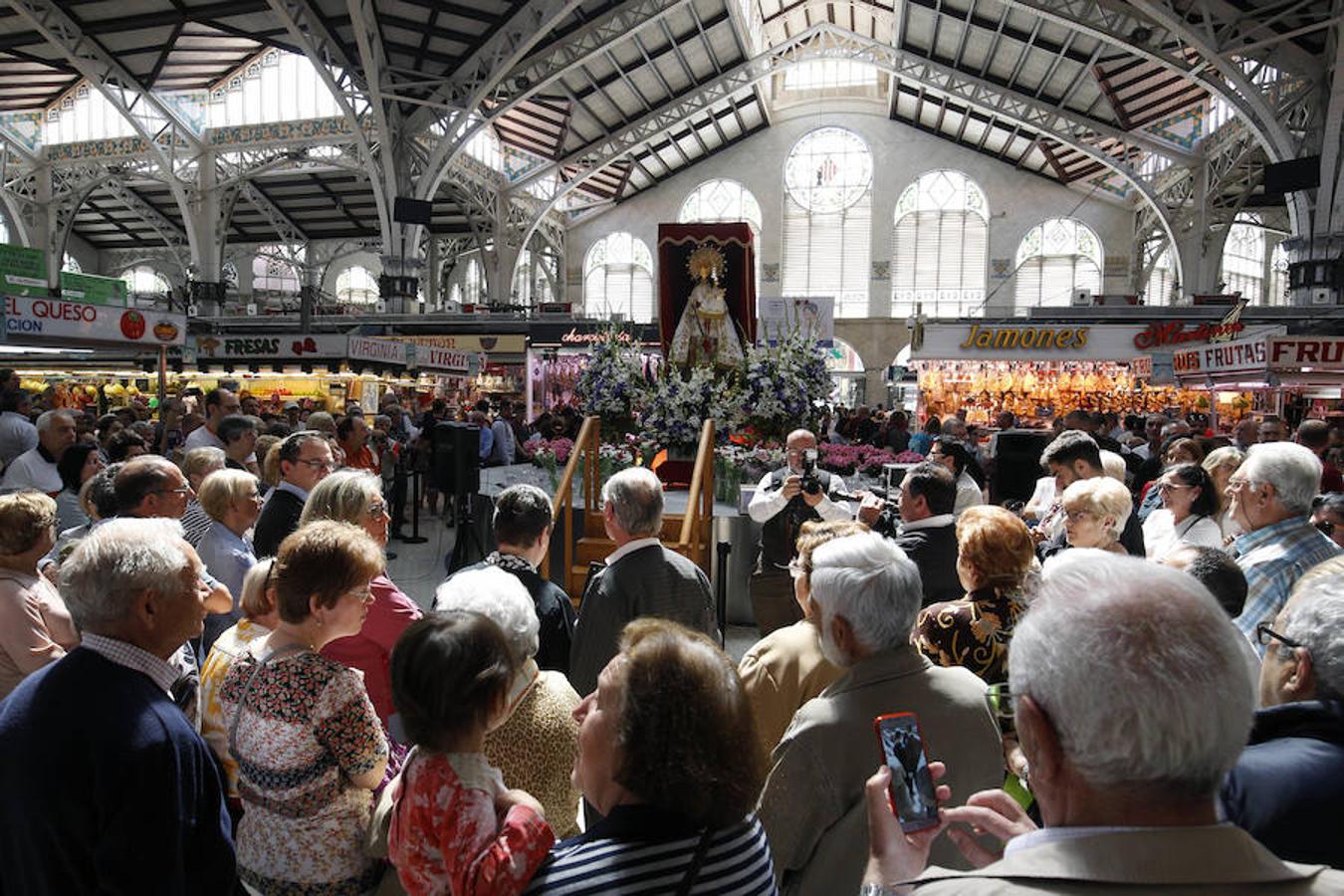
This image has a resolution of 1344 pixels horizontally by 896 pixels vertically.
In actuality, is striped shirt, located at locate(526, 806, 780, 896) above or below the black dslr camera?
below

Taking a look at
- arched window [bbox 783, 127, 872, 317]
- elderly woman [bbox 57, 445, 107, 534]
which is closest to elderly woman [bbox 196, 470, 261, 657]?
elderly woman [bbox 57, 445, 107, 534]

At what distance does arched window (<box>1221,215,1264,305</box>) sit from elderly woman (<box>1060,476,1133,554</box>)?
1166 inches

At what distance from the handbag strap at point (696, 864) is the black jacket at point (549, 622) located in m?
1.52

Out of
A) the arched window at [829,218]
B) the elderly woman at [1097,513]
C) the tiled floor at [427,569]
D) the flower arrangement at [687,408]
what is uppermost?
the arched window at [829,218]

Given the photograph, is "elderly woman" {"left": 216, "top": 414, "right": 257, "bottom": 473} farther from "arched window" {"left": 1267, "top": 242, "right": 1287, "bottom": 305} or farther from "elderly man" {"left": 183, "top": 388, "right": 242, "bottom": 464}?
"arched window" {"left": 1267, "top": 242, "right": 1287, "bottom": 305}

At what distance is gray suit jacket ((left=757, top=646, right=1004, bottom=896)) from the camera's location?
1.65m

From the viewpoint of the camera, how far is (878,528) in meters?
4.57

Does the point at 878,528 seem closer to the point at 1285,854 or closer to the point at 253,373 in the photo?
the point at 1285,854

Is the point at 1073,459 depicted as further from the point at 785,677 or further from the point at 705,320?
the point at 705,320

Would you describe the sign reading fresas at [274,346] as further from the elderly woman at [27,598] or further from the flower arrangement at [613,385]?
the elderly woman at [27,598]

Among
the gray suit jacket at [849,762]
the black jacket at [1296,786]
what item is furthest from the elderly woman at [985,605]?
the black jacket at [1296,786]

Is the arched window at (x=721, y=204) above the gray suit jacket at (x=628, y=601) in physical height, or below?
above

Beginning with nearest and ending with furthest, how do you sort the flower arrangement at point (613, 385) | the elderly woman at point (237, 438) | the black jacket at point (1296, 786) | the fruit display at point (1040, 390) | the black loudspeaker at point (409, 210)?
the black jacket at point (1296, 786) < the elderly woman at point (237, 438) < the flower arrangement at point (613, 385) < the fruit display at point (1040, 390) < the black loudspeaker at point (409, 210)

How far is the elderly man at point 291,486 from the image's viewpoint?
3.57 m
